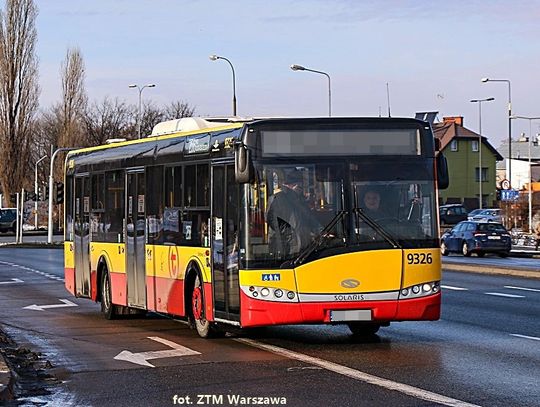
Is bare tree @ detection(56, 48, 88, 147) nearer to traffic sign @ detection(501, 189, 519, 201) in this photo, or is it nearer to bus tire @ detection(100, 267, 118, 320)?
traffic sign @ detection(501, 189, 519, 201)

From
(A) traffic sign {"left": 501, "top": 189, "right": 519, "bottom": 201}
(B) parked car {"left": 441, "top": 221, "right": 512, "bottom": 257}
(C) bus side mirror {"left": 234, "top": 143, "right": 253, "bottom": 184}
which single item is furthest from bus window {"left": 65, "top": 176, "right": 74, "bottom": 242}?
A: (A) traffic sign {"left": 501, "top": 189, "right": 519, "bottom": 201}

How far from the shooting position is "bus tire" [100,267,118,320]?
19.9 m

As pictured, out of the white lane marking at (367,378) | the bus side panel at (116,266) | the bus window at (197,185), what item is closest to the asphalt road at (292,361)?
the white lane marking at (367,378)

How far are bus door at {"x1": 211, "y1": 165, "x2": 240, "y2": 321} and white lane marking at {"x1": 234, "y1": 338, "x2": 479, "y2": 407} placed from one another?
29.0 inches

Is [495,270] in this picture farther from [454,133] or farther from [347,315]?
[454,133]

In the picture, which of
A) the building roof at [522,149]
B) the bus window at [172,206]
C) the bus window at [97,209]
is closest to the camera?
the bus window at [172,206]

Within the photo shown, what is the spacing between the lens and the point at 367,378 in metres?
11.8

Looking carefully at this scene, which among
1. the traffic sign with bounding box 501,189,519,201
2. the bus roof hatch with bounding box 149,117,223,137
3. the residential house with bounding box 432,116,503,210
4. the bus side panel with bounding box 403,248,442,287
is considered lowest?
the bus side panel with bounding box 403,248,442,287

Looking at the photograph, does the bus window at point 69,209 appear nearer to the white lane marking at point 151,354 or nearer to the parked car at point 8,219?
the white lane marking at point 151,354

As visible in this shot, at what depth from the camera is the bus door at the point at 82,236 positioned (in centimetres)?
2102

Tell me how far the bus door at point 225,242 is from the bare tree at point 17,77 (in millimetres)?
67763

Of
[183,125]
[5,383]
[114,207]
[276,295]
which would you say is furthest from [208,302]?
[114,207]

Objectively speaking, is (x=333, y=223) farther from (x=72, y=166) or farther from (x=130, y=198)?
(x=72, y=166)

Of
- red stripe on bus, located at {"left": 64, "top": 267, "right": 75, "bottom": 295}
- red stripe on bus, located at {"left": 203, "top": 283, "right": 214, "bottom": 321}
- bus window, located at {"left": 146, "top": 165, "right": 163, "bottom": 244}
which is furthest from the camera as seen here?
red stripe on bus, located at {"left": 64, "top": 267, "right": 75, "bottom": 295}
